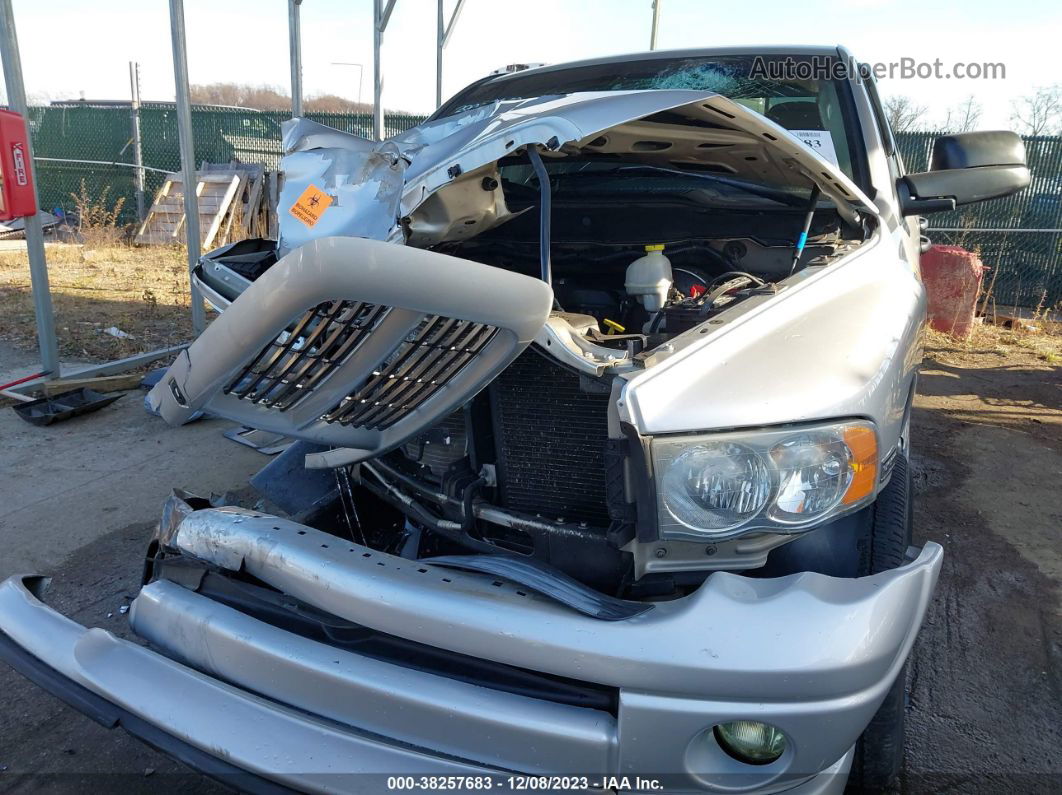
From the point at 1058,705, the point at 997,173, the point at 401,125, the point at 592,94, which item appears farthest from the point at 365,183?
the point at 401,125

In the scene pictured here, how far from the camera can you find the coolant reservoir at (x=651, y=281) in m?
2.29

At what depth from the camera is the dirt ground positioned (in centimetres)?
201

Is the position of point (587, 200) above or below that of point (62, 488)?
above

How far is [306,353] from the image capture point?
151 cm

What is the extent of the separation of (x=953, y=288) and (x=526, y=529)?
23.2ft

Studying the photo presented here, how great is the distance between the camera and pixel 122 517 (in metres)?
3.40

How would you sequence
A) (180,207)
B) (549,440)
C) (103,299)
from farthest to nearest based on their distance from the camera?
(180,207), (103,299), (549,440)

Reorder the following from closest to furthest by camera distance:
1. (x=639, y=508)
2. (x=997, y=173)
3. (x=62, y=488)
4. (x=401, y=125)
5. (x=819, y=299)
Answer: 1. (x=639, y=508)
2. (x=819, y=299)
3. (x=997, y=173)
4. (x=62, y=488)
5. (x=401, y=125)

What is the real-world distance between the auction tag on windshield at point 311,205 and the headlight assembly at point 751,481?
128 cm

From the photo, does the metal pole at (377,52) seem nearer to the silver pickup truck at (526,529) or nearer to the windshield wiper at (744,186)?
the windshield wiper at (744,186)

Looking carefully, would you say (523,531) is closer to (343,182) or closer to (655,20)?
(343,182)

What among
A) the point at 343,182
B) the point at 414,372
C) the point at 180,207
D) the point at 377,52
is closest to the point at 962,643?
the point at 414,372

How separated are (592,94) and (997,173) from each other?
170 cm

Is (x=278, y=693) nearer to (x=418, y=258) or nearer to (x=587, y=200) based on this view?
(x=418, y=258)
